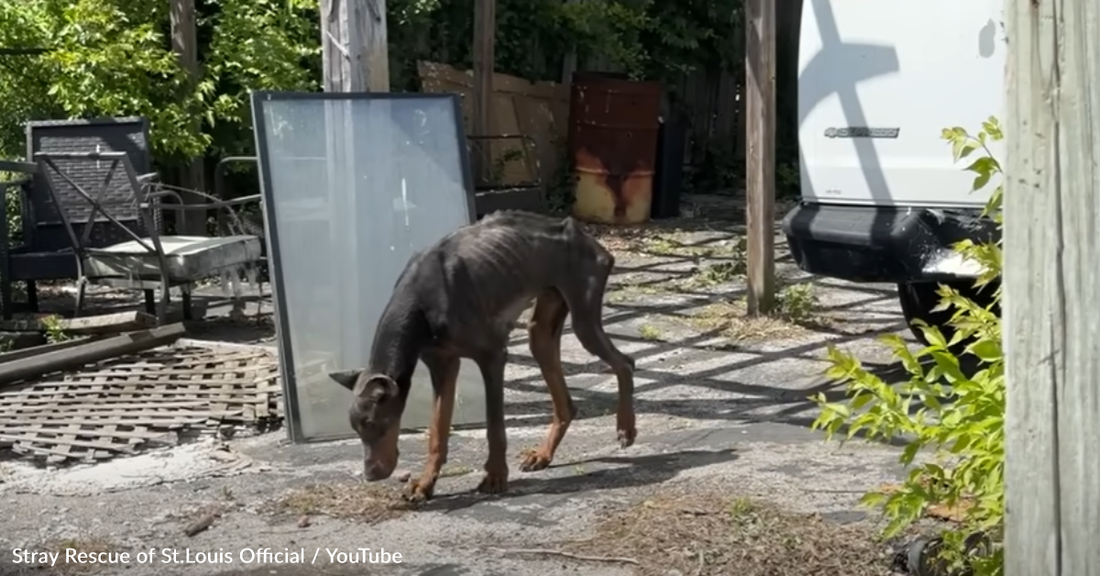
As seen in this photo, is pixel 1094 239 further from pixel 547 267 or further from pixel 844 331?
pixel 844 331

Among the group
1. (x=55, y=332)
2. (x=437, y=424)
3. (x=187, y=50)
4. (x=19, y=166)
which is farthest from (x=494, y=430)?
(x=187, y=50)

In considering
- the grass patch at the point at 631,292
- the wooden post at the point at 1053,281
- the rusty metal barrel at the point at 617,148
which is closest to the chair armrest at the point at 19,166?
the grass patch at the point at 631,292

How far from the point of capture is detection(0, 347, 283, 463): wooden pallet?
6.43 meters

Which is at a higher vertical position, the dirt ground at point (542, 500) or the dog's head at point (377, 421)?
the dog's head at point (377, 421)

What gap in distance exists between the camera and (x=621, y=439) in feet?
20.5

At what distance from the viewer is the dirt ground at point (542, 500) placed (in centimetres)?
476

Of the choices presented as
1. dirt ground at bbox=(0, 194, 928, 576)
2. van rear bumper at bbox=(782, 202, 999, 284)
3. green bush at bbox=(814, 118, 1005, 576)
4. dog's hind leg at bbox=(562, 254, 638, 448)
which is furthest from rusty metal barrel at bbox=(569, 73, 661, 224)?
green bush at bbox=(814, 118, 1005, 576)

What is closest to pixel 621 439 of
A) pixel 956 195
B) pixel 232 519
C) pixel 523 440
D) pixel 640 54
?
pixel 523 440

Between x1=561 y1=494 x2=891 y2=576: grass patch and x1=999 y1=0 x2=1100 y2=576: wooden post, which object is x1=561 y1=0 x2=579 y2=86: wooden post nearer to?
x1=561 y1=494 x2=891 y2=576: grass patch

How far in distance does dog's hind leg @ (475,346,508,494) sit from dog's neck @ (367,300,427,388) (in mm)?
284

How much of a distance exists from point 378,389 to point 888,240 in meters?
3.09

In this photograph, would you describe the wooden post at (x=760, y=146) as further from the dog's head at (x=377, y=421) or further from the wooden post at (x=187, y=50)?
the wooden post at (x=187, y=50)

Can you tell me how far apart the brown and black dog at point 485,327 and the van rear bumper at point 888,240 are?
1754mm

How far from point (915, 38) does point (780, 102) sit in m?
10.9
